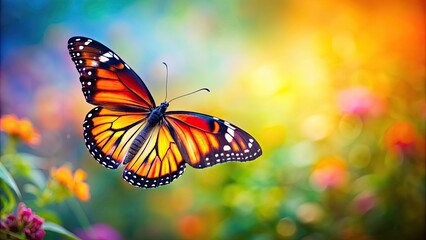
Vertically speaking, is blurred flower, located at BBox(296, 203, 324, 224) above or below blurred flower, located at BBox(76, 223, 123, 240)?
above

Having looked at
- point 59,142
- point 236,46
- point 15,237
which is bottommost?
point 15,237

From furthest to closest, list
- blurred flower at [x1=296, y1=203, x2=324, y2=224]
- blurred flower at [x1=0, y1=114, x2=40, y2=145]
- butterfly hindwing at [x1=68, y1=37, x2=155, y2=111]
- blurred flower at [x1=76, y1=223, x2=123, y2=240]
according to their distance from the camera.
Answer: blurred flower at [x1=296, y1=203, x2=324, y2=224], blurred flower at [x1=76, y1=223, x2=123, y2=240], blurred flower at [x1=0, y1=114, x2=40, y2=145], butterfly hindwing at [x1=68, y1=37, x2=155, y2=111]

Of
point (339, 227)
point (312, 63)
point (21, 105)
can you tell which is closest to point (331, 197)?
point (339, 227)

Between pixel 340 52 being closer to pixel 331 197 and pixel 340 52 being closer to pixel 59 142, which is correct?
pixel 331 197

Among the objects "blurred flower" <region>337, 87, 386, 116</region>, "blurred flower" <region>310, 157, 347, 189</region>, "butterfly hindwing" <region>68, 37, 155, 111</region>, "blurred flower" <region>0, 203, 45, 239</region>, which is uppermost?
"blurred flower" <region>337, 87, 386, 116</region>

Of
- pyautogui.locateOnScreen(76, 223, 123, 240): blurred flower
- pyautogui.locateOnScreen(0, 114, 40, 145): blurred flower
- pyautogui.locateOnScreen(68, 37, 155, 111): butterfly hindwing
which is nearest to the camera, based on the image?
pyautogui.locateOnScreen(68, 37, 155, 111): butterfly hindwing

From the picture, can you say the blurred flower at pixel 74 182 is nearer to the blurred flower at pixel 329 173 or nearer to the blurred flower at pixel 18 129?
the blurred flower at pixel 18 129

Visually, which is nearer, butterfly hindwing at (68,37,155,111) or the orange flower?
butterfly hindwing at (68,37,155,111)

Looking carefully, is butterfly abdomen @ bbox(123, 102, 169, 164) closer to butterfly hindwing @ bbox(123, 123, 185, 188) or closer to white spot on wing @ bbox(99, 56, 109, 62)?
butterfly hindwing @ bbox(123, 123, 185, 188)

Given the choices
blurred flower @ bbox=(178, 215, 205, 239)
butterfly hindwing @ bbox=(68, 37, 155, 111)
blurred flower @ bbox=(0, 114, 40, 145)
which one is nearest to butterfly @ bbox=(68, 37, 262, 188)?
butterfly hindwing @ bbox=(68, 37, 155, 111)
